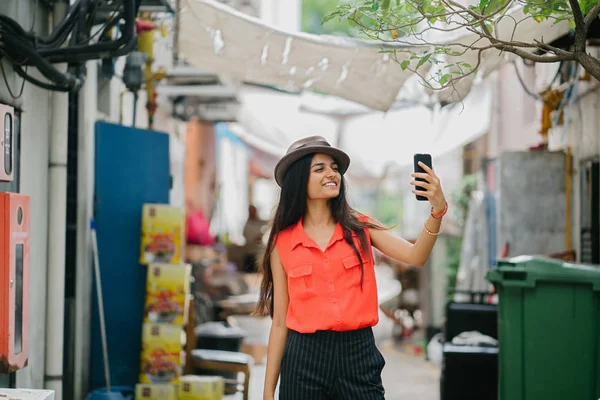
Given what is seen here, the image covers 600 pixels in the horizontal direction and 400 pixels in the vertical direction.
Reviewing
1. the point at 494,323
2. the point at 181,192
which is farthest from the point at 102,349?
the point at 181,192

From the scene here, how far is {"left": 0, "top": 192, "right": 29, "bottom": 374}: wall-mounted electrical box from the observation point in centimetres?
498

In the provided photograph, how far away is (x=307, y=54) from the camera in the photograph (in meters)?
7.03

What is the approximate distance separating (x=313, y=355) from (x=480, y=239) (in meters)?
8.08

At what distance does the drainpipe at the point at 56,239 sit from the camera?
657cm

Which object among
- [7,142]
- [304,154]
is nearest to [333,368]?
[304,154]

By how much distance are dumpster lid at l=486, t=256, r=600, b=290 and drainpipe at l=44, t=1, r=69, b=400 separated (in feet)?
11.5

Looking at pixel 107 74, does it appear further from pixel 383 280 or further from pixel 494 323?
pixel 383 280

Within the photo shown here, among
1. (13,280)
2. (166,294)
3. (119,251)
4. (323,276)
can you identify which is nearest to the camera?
(323,276)

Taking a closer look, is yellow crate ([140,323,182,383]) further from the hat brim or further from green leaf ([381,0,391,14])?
green leaf ([381,0,391,14])

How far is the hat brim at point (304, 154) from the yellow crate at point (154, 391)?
353 centimetres

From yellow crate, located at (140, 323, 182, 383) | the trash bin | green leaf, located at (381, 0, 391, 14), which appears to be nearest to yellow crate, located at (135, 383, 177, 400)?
yellow crate, located at (140, 323, 182, 383)

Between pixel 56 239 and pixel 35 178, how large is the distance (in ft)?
1.86

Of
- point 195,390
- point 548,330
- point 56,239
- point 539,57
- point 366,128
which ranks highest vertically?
point 366,128

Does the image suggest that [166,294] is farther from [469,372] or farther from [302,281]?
[302,281]
